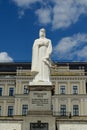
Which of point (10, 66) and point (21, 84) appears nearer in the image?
point (21, 84)

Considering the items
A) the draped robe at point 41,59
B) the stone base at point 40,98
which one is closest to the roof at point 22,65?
the draped robe at point 41,59

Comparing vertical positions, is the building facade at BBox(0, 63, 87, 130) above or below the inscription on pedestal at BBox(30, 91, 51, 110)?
above

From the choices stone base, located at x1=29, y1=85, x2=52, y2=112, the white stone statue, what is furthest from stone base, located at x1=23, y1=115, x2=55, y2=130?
the white stone statue

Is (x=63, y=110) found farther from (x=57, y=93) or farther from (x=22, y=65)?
(x=22, y=65)

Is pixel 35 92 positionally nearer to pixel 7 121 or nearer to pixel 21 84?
pixel 7 121

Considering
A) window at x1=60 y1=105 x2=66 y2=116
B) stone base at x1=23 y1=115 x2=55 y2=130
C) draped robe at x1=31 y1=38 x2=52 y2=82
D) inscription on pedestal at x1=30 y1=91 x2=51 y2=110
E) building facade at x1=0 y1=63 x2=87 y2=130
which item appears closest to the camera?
stone base at x1=23 y1=115 x2=55 y2=130

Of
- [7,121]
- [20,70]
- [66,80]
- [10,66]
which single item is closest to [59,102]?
[66,80]

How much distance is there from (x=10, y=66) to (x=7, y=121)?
188 ft

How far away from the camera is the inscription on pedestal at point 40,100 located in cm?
2227

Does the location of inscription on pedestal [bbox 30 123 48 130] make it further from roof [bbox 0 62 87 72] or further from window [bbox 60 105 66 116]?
roof [bbox 0 62 87 72]

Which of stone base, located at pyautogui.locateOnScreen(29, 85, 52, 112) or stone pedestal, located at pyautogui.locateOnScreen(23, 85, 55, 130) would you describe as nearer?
stone pedestal, located at pyautogui.locateOnScreen(23, 85, 55, 130)

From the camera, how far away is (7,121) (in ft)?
80.5

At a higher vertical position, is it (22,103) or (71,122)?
(22,103)

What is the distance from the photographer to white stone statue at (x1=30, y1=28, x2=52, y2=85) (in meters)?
23.1
